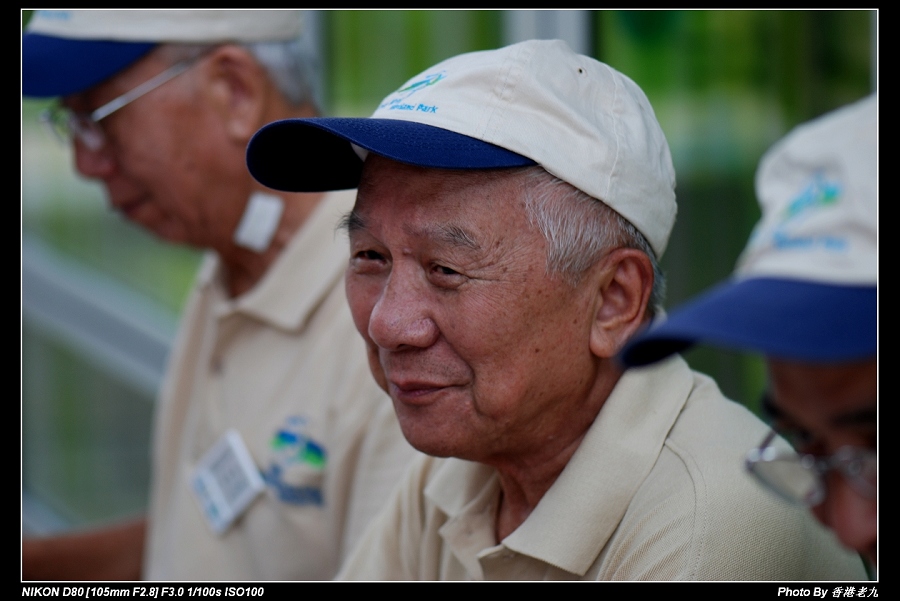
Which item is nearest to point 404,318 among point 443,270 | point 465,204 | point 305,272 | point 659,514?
point 443,270

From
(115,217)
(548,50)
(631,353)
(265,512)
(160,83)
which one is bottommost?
(115,217)

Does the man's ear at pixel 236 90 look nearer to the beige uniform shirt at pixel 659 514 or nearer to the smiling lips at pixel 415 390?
the smiling lips at pixel 415 390

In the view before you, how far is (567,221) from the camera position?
5.23 feet

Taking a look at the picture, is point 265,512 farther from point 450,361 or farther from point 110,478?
point 110,478

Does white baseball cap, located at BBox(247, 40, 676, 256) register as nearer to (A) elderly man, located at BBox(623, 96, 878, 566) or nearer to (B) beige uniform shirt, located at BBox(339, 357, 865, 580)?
(B) beige uniform shirt, located at BBox(339, 357, 865, 580)

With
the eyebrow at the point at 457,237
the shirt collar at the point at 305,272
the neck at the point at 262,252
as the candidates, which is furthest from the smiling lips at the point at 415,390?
the neck at the point at 262,252

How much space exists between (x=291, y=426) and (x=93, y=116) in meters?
1.10

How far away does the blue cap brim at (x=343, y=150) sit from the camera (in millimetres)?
1550

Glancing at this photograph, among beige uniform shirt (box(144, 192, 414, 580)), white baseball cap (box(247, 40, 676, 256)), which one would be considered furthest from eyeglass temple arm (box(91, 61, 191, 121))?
white baseball cap (box(247, 40, 676, 256))

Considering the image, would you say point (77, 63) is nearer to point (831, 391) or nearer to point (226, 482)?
point (226, 482)

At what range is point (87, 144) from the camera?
2828mm
